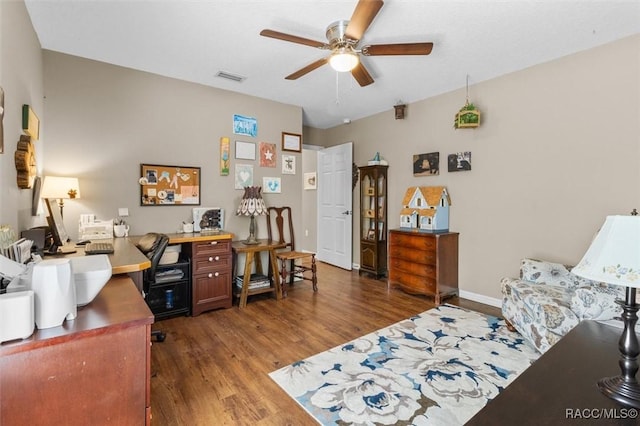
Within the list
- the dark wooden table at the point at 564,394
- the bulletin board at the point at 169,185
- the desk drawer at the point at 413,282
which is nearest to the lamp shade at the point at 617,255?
the dark wooden table at the point at 564,394

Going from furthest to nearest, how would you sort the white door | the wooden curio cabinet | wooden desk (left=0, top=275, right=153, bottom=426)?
the white door
the wooden curio cabinet
wooden desk (left=0, top=275, right=153, bottom=426)

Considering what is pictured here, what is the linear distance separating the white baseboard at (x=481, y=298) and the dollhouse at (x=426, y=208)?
0.83m

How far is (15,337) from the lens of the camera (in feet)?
3.04

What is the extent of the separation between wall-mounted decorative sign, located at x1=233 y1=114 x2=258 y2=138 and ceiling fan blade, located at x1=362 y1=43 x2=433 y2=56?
6.98 ft

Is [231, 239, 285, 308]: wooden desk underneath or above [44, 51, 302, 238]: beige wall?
underneath

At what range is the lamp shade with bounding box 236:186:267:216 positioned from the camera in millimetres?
3713

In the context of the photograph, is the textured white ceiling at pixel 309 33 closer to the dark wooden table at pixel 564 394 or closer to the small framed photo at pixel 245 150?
the small framed photo at pixel 245 150

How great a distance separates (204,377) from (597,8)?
384cm

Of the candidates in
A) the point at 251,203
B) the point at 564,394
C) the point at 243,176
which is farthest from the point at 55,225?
the point at 564,394

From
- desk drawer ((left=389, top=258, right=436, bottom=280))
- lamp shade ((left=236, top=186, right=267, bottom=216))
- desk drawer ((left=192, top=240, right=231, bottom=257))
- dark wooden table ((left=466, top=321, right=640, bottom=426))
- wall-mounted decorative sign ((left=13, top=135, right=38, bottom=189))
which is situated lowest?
desk drawer ((left=389, top=258, right=436, bottom=280))

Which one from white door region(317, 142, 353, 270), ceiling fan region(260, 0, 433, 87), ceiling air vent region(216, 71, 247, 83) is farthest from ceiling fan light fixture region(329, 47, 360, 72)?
white door region(317, 142, 353, 270)

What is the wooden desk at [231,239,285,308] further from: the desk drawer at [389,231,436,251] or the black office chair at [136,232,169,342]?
the desk drawer at [389,231,436,251]

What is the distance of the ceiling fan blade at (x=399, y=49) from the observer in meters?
2.24

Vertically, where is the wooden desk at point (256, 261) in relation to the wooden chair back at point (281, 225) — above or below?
below
